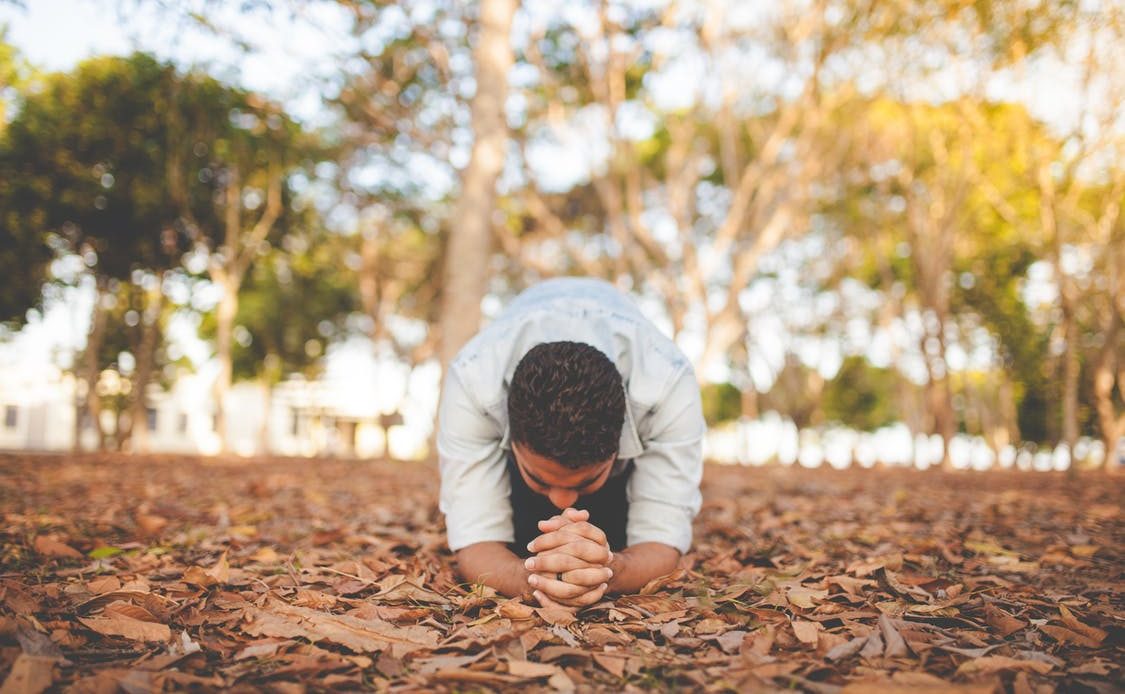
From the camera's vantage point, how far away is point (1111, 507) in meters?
5.53

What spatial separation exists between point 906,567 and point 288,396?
148 feet

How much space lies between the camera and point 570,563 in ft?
7.97

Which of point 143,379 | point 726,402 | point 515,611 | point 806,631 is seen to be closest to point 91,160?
point 143,379

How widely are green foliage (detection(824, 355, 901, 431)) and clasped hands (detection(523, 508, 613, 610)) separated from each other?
33762mm

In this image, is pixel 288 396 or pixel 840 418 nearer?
pixel 840 418

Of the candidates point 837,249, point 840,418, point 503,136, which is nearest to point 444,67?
point 503,136

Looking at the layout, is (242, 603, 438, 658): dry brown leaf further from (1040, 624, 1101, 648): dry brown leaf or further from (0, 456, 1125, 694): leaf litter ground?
(1040, 624, 1101, 648): dry brown leaf

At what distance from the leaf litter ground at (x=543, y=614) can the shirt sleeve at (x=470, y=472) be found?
24 centimetres

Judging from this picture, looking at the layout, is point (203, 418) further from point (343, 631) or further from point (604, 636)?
point (604, 636)

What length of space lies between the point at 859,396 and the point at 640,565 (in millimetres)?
37069

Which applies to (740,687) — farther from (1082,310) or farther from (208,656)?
(1082,310)

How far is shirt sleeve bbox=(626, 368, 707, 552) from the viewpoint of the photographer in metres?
2.87

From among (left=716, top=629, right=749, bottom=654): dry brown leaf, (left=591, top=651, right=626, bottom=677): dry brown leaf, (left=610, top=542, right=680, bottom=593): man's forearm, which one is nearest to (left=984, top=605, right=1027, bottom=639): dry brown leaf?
(left=716, top=629, right=749, bottom=654): dry brown leaf

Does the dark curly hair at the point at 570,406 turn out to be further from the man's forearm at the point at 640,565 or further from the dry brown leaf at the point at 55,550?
the dry brown leaf at the point at 55,550
